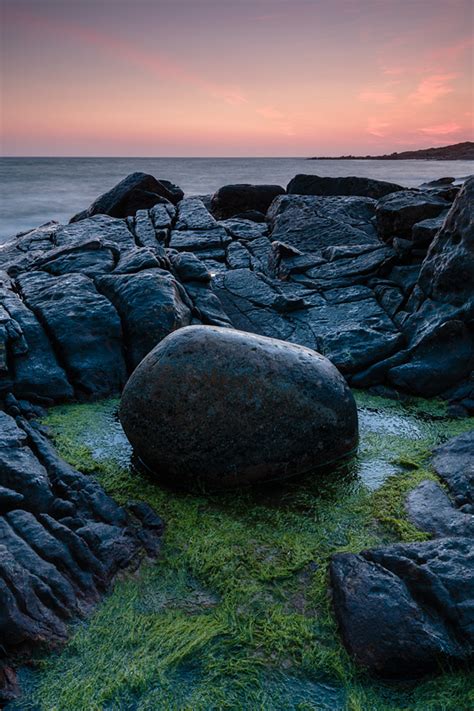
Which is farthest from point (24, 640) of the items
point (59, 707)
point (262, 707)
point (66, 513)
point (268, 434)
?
point (268, 434)

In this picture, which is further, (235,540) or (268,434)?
(268,434)

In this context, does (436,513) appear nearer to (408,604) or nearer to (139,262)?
(408,604)

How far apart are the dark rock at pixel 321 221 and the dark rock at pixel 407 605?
24.0 ft

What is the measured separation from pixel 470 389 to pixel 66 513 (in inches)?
182

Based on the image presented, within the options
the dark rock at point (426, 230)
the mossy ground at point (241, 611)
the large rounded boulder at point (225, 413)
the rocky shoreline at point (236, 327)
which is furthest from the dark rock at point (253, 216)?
the mossy ground at point (241, 611)

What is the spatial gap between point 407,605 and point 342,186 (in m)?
11.5

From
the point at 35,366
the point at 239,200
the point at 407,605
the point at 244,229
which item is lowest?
the point at 407,605

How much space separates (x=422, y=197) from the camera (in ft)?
31.5

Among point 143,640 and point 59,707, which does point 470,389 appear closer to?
point 143,640

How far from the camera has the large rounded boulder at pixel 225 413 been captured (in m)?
4.57

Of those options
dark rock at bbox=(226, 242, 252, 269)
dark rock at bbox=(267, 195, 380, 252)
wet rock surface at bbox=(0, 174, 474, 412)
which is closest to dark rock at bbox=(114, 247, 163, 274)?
wet rock surface at bbox=(0, 174, 474, 412)

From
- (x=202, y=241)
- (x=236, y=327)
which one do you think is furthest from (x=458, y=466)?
(x=202, y=241)

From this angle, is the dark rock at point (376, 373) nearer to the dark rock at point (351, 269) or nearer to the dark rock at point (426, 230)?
the dark rock at point (351, 269)

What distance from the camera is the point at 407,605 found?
10.2ft
